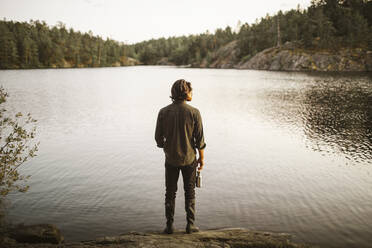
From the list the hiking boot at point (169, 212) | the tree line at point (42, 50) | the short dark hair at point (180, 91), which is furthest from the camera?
the tree line at point (42, 50)

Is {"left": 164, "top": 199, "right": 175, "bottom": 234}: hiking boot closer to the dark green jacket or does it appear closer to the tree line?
the dark green jacket

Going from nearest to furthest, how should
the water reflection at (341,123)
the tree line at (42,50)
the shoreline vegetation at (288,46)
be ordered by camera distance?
1. the water reflection at (341,123)
2. the shoreline vegetation at (288,46)
3. the tree line at (42,50)

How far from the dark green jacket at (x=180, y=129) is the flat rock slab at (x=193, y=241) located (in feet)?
5.42

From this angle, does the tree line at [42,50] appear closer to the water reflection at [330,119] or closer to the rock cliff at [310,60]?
the rock cliff at [310,60]

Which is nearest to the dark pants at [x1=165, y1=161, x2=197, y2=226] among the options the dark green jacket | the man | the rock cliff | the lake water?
the man

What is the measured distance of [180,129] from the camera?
20.3 ft

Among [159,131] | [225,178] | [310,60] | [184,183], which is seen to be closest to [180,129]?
[159,131]

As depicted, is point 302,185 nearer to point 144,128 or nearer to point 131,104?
point 144,128

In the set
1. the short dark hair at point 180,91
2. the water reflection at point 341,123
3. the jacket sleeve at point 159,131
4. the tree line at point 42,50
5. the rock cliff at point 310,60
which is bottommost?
the water reflection at point 341,123

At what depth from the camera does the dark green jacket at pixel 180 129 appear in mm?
6102

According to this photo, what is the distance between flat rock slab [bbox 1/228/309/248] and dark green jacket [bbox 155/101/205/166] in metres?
1.65

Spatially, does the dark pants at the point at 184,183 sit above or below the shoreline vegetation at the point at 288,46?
below

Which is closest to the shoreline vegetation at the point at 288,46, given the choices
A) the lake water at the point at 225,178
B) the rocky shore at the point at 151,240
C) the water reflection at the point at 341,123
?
the lake water at the point at 225,178

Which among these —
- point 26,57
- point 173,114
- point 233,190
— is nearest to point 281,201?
point 233,190
